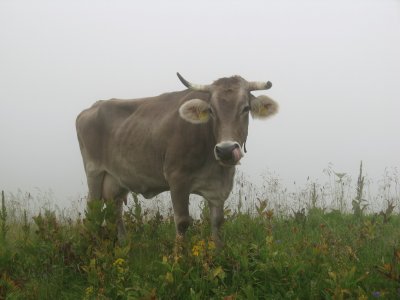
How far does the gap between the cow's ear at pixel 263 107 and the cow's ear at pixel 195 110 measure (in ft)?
1.88

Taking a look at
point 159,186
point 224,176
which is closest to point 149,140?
point 159,186

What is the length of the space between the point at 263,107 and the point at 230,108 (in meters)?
0.62

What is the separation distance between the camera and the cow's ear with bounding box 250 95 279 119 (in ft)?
17.5

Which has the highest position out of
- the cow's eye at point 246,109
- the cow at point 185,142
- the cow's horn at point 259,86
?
the cow's horn at point 259,86

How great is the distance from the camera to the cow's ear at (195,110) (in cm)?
518

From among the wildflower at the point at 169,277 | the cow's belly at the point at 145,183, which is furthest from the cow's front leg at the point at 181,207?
the wildflower at the point at 169,277

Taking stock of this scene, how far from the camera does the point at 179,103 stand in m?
5.90

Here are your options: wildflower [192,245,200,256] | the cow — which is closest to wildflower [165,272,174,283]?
wildflower [192,245,200,256]

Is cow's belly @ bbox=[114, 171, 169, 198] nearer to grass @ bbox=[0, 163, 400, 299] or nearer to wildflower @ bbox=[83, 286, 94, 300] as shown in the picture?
grass @ bbox=[0, 163, 400, 299]

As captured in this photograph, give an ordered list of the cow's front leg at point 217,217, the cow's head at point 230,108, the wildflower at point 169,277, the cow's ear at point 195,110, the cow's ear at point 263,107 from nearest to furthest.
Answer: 1. the wildflower at point 169,277
2. the cow's head at point 230,108
3. the cow's ear at point 195,110
4. the cow's ear at point 263,107
5. the cow's front leg at point 217,217

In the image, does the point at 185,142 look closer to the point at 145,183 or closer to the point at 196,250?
the point at 145,183

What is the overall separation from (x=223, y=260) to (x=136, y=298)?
0.91 meters

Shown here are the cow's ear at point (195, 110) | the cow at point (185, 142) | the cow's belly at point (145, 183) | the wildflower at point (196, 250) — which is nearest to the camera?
the wildflower at point (196, 250)

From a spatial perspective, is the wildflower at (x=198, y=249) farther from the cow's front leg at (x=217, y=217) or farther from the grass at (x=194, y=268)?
the cow's front leg at (x=217, y=217)
